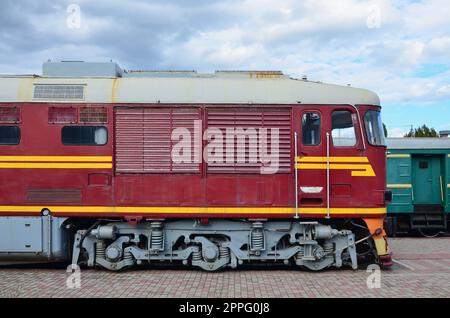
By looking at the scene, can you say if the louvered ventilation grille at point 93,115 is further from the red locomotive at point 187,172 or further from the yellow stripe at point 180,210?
the yellow stripe at point 180,210

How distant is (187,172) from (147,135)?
1.11m

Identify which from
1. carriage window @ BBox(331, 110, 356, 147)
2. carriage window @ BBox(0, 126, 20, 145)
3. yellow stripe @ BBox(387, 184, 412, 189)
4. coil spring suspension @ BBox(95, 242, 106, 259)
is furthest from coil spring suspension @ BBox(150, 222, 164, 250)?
yellow stripe @ BBox(387, 184, 412, 189)

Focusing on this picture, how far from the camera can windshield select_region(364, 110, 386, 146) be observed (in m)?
9.64

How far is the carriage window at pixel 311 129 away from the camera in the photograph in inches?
377

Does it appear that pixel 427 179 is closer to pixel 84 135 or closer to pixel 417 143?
pixel 417 143

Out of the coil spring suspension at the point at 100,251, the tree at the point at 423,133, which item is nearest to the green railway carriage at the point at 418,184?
the coil spring suspension at the point at 100,251

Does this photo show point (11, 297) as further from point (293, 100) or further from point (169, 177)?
point (293, 100)

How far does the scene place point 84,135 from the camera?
9508mm

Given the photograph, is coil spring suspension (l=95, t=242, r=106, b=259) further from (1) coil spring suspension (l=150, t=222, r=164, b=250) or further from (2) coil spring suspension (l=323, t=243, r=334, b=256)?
(2) coil spring suspension (l=323, t=243, r=334, b=256)

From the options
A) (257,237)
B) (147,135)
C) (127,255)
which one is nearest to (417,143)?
(257,237)

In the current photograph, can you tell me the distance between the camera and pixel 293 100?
9.60 metres

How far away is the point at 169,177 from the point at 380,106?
183 inches
